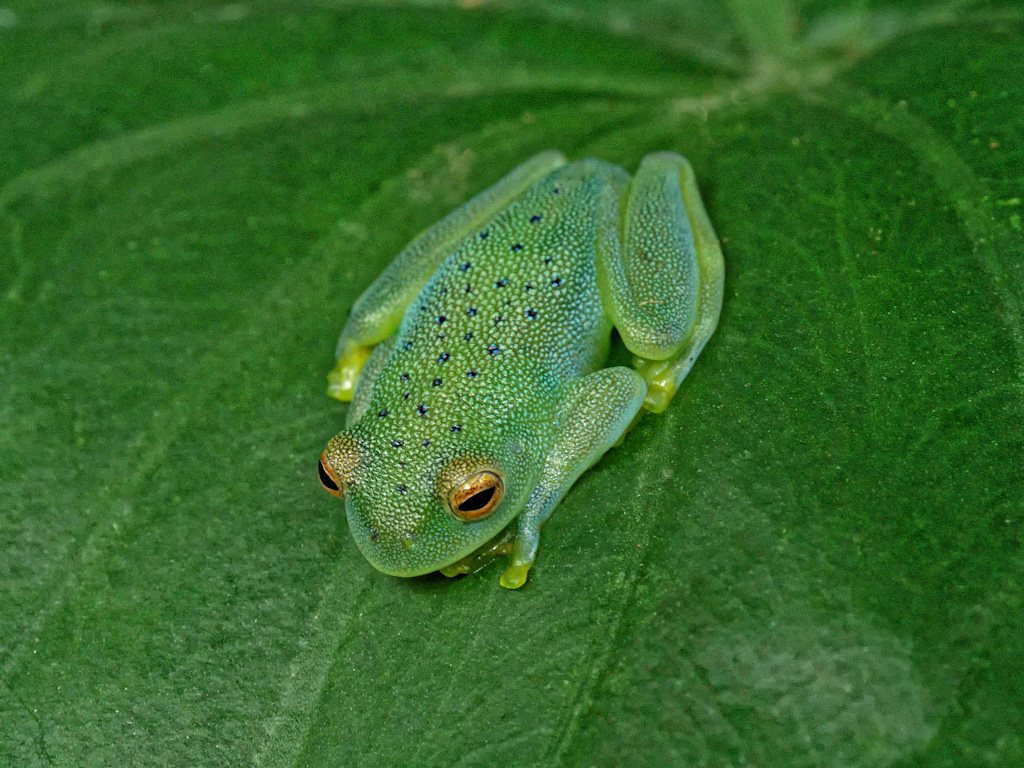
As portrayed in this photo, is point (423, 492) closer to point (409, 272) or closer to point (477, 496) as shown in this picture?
point (477, 496)

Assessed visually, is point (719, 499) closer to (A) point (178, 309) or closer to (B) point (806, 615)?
(B) point (806, 615)

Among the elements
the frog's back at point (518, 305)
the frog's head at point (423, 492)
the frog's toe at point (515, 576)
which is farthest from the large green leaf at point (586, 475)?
the frog's back at point (518, 305)

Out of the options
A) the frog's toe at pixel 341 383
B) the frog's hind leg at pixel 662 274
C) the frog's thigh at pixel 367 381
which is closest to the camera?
the frog's hind leg at pixel 662 274

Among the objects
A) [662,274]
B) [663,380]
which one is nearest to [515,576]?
[663,380]

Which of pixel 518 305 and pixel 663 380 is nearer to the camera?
pixel 663 380

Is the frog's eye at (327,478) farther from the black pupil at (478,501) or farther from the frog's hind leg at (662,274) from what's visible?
the frog's hind leg at (662,274)
